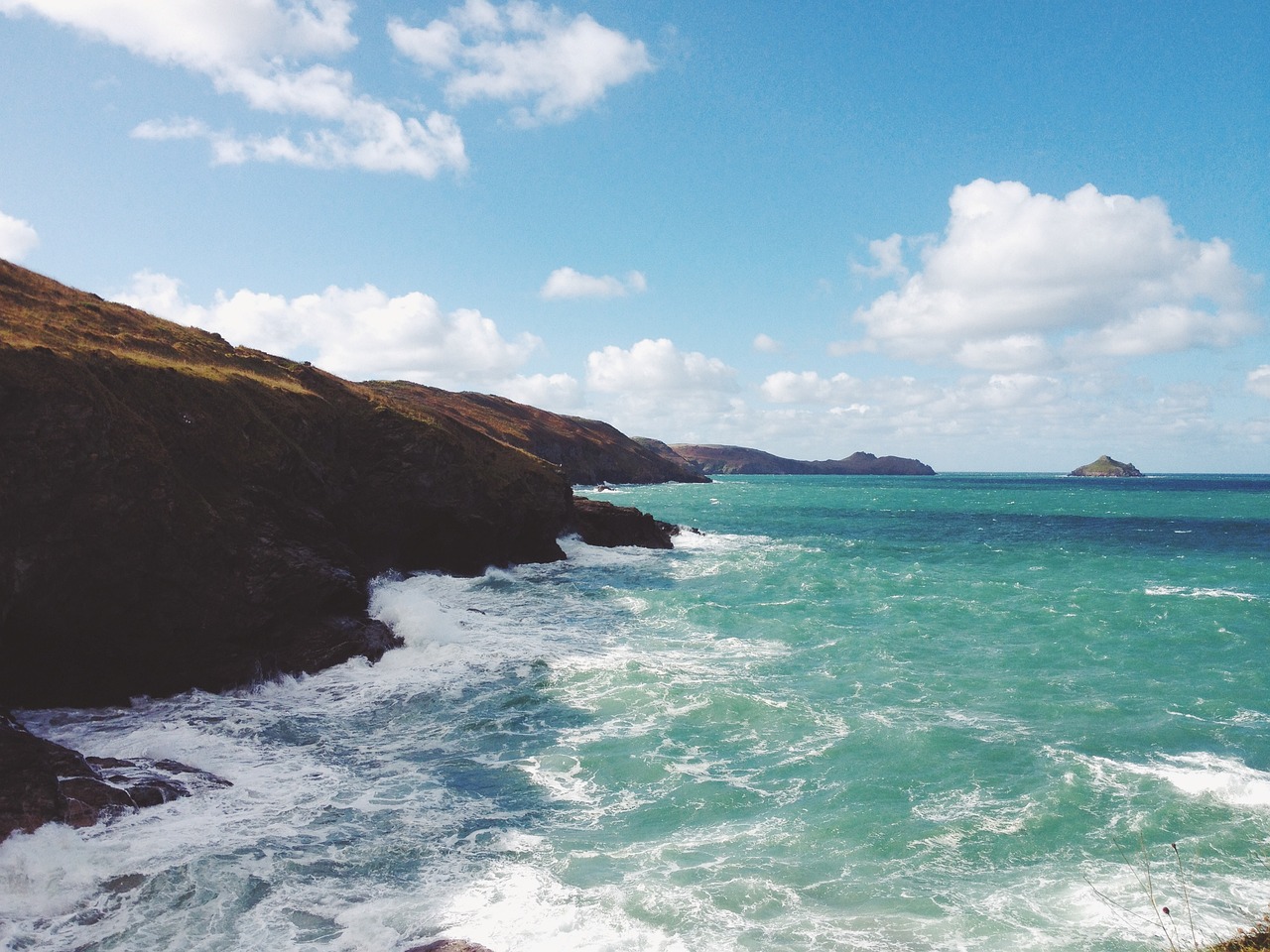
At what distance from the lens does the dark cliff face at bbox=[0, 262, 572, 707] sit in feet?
65.8

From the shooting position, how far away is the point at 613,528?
6291 cm

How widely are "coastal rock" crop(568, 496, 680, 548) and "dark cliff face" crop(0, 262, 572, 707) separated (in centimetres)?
2522

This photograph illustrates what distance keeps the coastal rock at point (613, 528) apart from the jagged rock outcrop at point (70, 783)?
45.1 meters

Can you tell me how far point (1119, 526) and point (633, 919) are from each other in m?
91.7

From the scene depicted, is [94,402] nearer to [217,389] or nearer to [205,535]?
[205,535]

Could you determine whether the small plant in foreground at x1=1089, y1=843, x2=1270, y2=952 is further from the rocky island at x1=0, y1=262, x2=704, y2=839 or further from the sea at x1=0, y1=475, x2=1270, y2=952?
the rocky island at x1=0, y1=262, x2=704, y2=839

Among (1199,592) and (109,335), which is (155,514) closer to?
(109,335)

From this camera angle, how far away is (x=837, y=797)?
1684 centimetres

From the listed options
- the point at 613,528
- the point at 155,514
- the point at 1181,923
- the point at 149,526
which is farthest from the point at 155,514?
the point at 613,528

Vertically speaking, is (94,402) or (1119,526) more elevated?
(94,402)

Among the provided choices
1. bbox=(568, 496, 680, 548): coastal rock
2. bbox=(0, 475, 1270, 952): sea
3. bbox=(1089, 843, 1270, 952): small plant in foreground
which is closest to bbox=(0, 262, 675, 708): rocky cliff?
bbox=(0, 475, 1270, 952): sea

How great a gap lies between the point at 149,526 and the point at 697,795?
17.9 meters

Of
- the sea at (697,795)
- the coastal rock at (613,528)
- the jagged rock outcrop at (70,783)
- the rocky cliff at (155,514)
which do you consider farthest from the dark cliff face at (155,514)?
the coastal rock at (613,528)

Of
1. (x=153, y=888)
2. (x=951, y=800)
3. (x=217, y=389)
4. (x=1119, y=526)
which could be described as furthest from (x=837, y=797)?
(x=1119, y=526)
